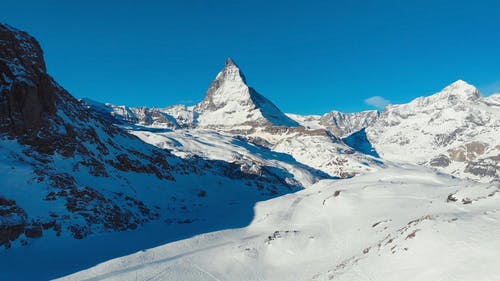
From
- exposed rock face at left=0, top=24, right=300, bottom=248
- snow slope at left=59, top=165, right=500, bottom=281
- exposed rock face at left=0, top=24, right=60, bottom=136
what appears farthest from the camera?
exposed rock face at left=0, top=24, right=60, bottom=136

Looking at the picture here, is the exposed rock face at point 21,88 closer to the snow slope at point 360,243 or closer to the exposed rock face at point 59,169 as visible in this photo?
the exposed rock face at point 59,169

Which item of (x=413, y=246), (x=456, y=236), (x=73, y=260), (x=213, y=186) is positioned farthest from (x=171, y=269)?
(x=213, y=186)

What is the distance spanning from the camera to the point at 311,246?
33.8 metres

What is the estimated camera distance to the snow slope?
19281 millimetres

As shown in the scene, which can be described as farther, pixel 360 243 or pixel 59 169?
pixel 59 169

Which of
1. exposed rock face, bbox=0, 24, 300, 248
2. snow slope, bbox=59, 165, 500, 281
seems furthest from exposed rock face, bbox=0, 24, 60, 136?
snow slope, bbox=59, 165, 500, 281

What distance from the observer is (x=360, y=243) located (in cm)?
2970

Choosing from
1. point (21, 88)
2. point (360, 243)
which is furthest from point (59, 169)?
point (360, 243)

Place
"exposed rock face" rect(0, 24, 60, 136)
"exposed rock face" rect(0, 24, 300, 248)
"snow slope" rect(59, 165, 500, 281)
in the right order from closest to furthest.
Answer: "snow slope" rect(59, 165, 500, 281)
"exposed rock face" rect(0, 24, 300, 248)
"exposed rock face" rect(0, 24, 60, 136)

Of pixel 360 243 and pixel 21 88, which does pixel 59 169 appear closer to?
pixel 21 88

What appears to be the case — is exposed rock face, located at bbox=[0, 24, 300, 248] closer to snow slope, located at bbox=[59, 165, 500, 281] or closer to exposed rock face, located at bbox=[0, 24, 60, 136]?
exposed rock face, located at bbox=[0, 24, 60, 136]

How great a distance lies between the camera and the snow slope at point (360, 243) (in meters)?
19.3

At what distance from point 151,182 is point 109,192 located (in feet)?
61.0

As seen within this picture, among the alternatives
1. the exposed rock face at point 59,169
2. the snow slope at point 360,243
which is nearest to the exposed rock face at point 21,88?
the exposed rock face at point 59,169
